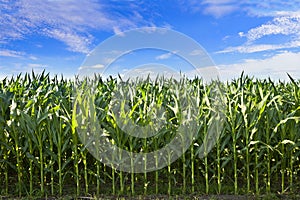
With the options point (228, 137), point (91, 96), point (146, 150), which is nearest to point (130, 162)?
point (146, 150)

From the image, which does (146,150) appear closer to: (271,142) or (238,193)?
(238,193)

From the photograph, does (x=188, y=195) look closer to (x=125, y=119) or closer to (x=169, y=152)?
(x=169, y=152)

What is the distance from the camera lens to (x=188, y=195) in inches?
166

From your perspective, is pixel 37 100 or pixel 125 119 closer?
pixel 125 119

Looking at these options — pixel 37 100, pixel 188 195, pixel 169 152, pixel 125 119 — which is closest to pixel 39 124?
pixel 37 100

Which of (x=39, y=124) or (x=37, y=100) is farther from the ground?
(x=37, y=100)

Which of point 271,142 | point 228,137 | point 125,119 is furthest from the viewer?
point 271,142

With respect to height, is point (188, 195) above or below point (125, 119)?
below

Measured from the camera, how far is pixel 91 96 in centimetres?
407

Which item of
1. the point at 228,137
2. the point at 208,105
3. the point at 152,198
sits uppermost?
the point at 208,105

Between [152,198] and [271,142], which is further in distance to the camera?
[271,142]

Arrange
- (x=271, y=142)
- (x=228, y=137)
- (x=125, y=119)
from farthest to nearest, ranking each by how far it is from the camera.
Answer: (x=271, y=142)
(x=228, y=137)
(x=125, y=119)

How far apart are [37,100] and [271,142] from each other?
111 inches

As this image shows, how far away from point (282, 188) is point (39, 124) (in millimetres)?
2805
